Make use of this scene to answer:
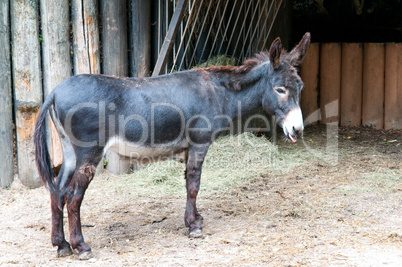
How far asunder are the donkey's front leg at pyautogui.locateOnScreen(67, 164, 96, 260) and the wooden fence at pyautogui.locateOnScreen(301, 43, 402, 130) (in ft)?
20.9

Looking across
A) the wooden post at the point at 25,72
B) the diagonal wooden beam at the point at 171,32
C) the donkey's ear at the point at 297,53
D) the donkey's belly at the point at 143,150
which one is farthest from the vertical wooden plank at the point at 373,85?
the wooden post at the point at 25,72

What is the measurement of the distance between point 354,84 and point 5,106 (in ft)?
21.1

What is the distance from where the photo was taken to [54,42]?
6309 millimetres

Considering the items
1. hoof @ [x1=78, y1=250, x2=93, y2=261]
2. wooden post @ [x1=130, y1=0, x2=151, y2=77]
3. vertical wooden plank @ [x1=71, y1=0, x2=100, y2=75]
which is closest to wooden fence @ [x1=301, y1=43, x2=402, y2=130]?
wooden post @ [x1=130, y1=0, x2=151, y2=77]

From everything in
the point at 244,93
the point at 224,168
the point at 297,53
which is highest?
the point at 297,53

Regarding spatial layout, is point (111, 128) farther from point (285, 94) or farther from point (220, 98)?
point (285, 94)

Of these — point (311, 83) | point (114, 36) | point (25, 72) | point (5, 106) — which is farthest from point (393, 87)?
point (5, 106)

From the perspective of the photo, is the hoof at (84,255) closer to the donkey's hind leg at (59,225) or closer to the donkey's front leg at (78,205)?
the donkey's front leg at (78,205)

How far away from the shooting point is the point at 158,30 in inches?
275

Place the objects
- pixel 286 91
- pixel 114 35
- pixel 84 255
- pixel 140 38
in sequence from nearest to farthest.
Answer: pixel 84 255
pixel 286 91
pixel 114 35
pixel 140 38

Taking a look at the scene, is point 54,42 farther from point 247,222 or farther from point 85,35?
point 247,222

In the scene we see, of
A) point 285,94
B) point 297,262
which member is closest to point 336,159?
point 285,94

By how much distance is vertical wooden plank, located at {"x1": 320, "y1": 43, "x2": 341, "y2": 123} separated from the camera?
9.69m

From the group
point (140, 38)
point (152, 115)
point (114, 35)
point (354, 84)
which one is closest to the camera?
point (152, 115)
